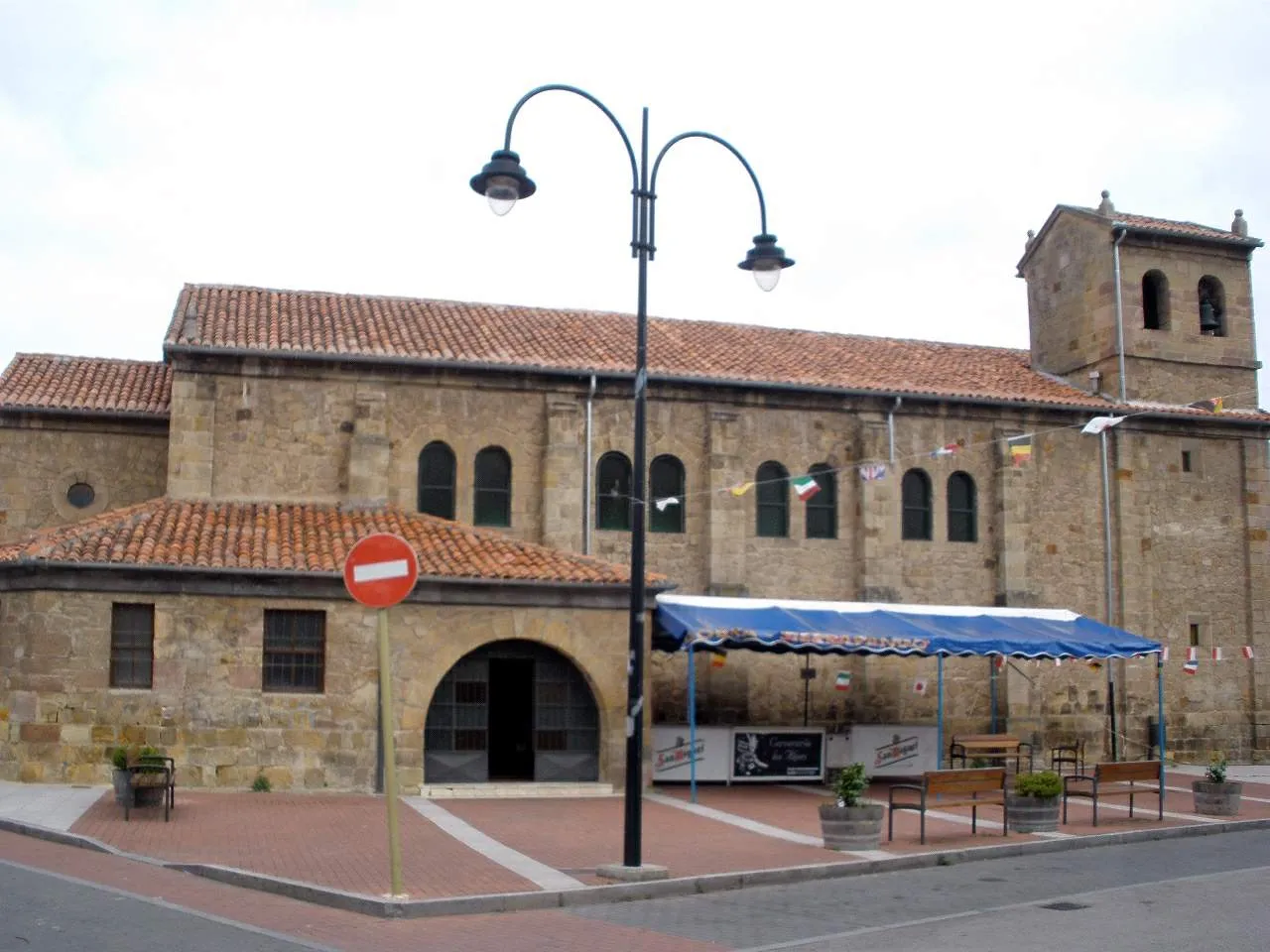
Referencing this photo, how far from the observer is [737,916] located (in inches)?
491

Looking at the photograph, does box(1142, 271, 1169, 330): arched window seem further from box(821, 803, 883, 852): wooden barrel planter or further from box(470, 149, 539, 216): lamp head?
box(470, 149, 539, 216): lamp head

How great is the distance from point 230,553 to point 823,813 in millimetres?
10160

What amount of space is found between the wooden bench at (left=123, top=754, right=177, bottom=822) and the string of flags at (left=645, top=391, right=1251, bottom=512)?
10776 millimetres

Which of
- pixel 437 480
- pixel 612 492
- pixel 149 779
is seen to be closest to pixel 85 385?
pixel 437 480

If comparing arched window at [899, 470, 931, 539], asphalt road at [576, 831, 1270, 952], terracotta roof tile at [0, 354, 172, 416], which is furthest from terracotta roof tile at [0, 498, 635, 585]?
asphalt road at [576, 831, 1270, 952]

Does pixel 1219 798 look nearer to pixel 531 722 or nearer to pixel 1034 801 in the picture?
pixel 1034 801

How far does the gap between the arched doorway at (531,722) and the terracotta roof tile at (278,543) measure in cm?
142

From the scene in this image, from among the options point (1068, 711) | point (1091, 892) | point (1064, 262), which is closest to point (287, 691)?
point (1091, 892)

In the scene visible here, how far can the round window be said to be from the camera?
1040 inches

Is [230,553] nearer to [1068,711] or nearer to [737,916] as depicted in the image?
[737,916]

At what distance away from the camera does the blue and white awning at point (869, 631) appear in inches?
875

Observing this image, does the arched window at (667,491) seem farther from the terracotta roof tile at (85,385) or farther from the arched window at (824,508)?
the terracotta roof tile at (85,385)

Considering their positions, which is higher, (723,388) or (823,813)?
(723,388)

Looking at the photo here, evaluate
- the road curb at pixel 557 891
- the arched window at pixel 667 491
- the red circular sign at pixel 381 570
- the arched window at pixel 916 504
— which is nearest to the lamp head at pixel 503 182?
the red circular sign at pixel 381 570
